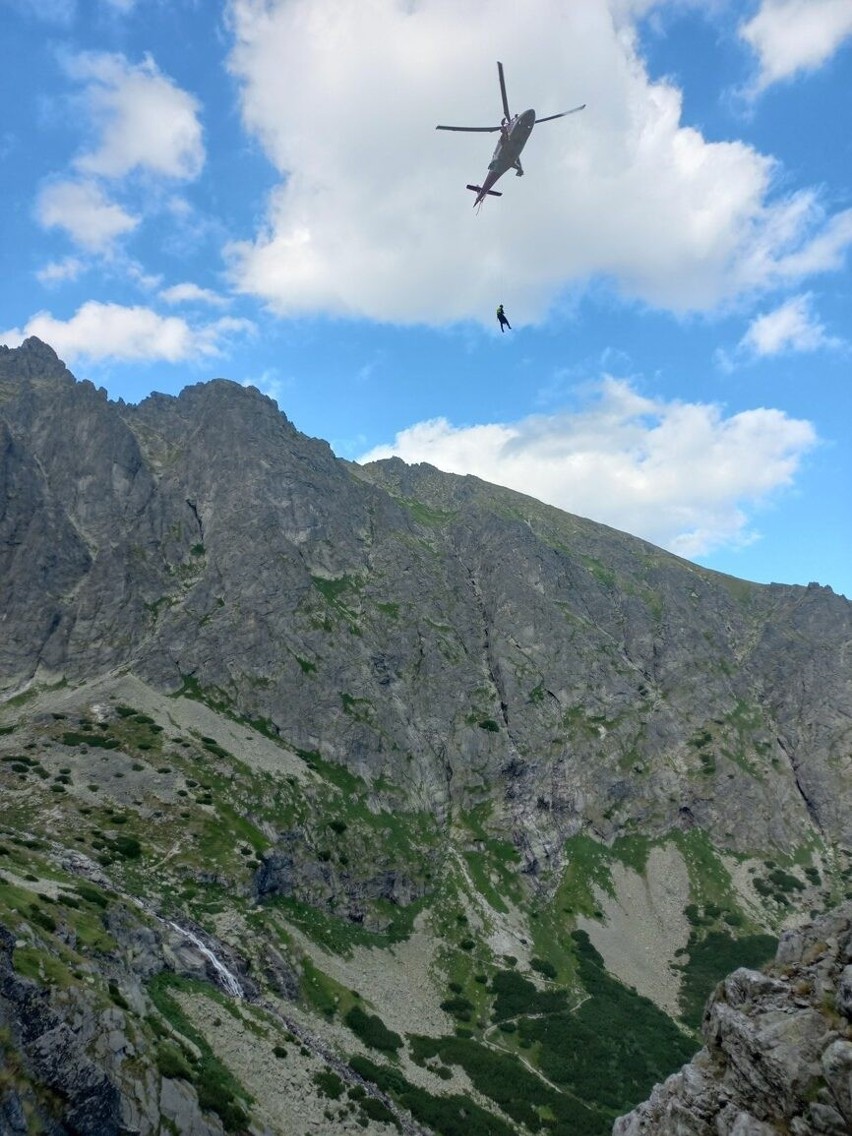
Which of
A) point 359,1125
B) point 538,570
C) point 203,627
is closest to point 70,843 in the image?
point 359,1125

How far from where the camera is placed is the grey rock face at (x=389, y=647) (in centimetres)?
13250

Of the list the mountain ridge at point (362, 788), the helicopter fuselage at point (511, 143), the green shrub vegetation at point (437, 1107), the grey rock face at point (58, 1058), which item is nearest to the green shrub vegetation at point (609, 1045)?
the mountain ridge at point (362, 788)

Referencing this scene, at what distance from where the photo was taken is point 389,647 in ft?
508

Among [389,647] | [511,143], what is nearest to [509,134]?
[511,143]

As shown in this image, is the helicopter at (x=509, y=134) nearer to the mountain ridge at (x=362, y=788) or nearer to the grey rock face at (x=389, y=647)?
the mountain ridge at (x=362, y=788)

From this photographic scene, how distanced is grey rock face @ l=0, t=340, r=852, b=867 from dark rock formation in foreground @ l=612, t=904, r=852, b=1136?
10094 cm

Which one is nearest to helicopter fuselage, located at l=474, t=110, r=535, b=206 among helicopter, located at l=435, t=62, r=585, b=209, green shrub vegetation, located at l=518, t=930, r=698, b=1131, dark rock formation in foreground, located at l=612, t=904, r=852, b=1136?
helicopter, located at l=435, t=62, r=585, b=209

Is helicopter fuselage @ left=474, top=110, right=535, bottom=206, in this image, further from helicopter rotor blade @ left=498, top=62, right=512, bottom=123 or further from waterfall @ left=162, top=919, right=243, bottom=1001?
waterfall @ left=162, top=919, right=243, bottom=1001

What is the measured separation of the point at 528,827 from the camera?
125 meters

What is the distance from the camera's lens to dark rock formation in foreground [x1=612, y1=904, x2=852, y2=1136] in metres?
18.8

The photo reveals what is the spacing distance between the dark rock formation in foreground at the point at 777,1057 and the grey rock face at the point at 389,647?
100935 mm

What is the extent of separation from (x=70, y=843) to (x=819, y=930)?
7216cm

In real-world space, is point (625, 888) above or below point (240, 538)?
below

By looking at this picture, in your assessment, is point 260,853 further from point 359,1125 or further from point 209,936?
point 359,1125
